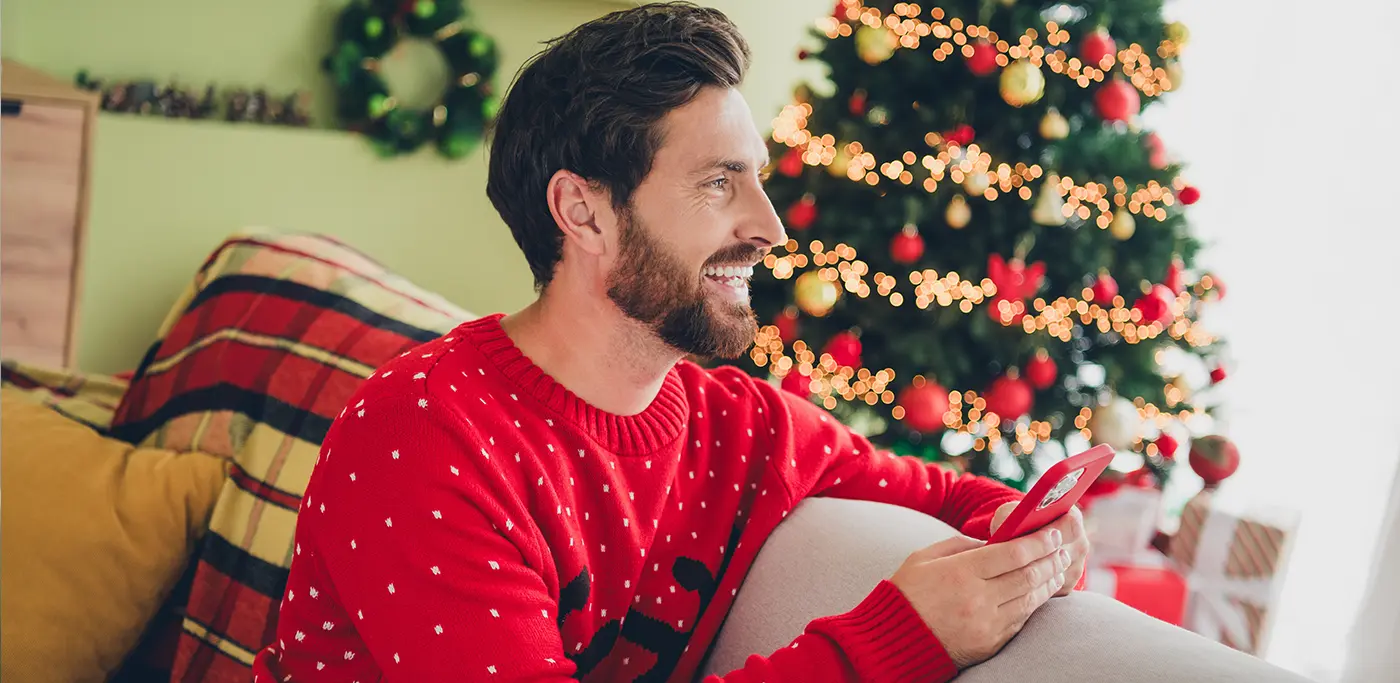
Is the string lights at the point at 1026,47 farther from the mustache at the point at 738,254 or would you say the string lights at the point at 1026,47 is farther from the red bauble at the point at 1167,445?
the mustache at the point at 738,254

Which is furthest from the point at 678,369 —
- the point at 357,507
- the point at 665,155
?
the point at 357,507

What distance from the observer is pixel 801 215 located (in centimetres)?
243

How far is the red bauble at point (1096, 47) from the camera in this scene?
232cm

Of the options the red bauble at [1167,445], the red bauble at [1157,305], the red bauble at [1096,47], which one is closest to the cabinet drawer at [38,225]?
the red bauble at [1096,47]

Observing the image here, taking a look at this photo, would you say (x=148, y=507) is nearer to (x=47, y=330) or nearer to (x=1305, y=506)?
(x=47, y=330)

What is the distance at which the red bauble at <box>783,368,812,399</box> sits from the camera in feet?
7.99

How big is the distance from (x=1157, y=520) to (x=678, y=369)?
5.92 feet

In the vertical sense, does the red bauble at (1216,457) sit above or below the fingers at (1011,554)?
below

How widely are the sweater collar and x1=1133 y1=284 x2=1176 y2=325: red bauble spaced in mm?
1566

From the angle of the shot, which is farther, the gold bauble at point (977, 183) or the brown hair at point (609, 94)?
the gold bauble at point (977, 183)

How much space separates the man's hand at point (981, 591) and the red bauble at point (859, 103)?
5.54 ft

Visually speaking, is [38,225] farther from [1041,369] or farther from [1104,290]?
[1104,290]

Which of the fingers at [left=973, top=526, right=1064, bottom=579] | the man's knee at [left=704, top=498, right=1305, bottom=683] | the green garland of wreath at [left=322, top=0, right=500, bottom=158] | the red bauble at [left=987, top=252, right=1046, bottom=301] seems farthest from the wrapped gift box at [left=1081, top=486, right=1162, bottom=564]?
the green garland of wreath at [left=322, top=0, right=500, bottom=158]

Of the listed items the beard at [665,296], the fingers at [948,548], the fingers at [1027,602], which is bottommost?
the fingers at [1027,602]
